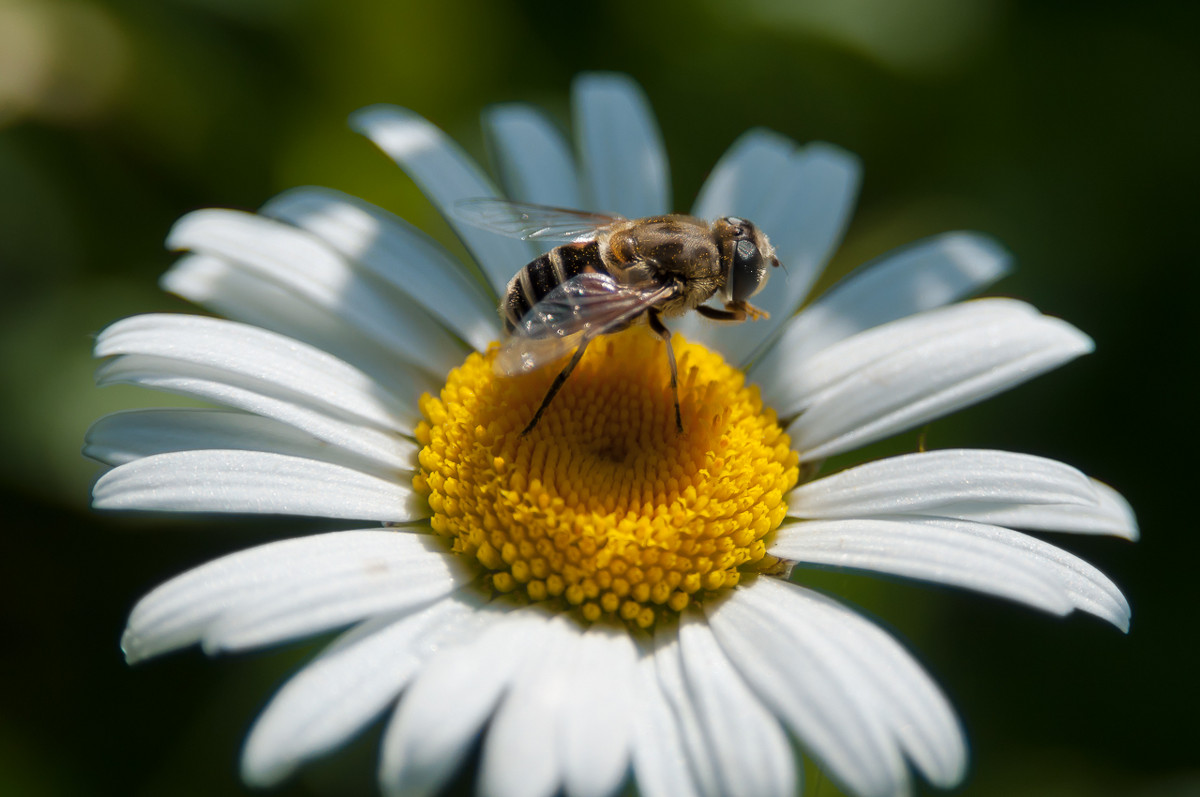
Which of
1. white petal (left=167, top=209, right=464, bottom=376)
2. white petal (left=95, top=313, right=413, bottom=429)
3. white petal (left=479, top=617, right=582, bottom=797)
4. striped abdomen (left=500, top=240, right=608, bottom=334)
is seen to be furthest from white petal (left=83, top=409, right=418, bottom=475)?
white petal (left=479, top=617, right=582, bottom=797)

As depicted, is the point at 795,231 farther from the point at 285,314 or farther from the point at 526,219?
the point at 285,314

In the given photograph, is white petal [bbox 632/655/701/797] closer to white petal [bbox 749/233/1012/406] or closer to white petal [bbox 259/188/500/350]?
white petal [bbox 749/233/1012/406]

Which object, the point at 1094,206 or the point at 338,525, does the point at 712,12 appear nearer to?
the point at 1094,206

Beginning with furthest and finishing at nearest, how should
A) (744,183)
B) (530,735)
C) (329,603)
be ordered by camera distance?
(744,183) < (329,603) < (530,735)

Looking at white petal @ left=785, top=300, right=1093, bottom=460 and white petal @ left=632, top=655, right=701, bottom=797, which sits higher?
white petal @ left=785, top=300, right=1093, bottom=460

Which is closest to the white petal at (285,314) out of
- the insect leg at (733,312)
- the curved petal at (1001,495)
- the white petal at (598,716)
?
A: the insect leg at (733,312)

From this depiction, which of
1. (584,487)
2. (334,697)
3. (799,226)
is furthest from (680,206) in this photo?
(334,697)

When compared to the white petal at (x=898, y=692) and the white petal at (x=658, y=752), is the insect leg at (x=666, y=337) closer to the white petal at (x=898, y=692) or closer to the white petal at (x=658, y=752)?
the white petal at (x=898, y=692)
